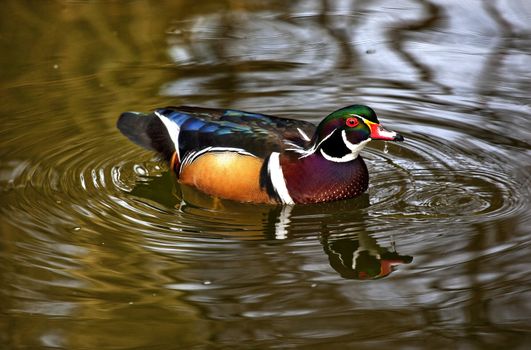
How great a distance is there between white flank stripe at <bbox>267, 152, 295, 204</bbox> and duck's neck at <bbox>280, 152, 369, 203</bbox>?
0.02 metres

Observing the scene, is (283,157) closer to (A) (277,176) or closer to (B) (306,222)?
(A) (277,176)

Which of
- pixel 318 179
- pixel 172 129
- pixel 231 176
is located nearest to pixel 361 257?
pixel 318 179

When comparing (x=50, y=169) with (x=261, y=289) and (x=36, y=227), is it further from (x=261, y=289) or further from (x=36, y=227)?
(x=261, y=289)

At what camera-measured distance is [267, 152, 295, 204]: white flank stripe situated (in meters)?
6.84

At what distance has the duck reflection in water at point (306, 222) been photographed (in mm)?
6055

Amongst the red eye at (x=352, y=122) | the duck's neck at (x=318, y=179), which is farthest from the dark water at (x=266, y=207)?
the red eye at (x=352, y=122)

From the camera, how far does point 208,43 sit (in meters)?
9.66

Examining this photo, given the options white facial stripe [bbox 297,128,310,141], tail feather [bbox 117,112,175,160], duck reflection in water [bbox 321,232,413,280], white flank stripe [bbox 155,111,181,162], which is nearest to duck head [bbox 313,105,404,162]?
white facial stripe [bbox 297,128,310,141]

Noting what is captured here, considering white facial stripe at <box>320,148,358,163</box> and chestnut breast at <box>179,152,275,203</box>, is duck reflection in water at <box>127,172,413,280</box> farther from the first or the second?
white facial stripe at <box>320,148,358,163</box>

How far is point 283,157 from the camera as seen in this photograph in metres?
6.86

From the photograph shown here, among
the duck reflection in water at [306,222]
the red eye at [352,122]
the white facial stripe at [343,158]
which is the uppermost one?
the red eye at [352,122]

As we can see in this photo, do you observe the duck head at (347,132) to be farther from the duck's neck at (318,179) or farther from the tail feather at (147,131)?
the tail feather at (147,131)

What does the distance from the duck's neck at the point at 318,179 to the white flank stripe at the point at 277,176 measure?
0.02 meters

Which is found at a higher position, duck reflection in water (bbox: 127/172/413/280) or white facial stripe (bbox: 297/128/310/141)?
white facial stripe (bbox: 297/128/310/141)
